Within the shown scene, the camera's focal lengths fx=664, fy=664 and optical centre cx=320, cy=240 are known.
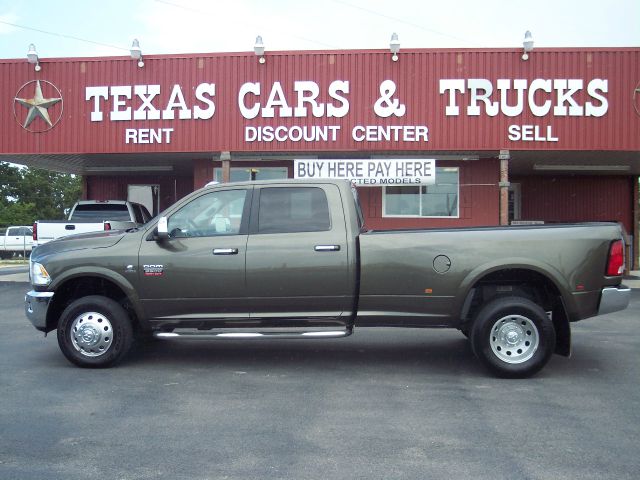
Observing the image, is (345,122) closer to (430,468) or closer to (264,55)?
(264,55)

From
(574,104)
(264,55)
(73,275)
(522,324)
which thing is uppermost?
(264,55)

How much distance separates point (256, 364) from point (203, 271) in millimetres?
1251

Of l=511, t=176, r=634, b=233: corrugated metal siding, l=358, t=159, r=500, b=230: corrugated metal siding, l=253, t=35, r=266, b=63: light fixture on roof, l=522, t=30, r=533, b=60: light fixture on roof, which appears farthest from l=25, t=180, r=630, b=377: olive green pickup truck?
l=511, t=176, r=634, b=233: corrugated metal siding

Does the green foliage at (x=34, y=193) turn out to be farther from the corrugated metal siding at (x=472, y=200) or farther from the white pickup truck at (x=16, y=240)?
the corrugated metal siding at (x=472, y=200)

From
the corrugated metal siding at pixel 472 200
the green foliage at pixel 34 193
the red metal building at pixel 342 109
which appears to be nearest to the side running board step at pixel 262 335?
the red metal building at pixel 342 109

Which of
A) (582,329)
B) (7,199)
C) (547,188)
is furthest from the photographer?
(7,199)

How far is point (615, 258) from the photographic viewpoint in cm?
643

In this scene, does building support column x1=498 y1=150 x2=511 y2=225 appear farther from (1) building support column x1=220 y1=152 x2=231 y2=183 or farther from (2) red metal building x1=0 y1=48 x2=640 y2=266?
(1) building support column x1=220 y1=152 x2=231 y2=183

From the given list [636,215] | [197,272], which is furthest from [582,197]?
[197,272]

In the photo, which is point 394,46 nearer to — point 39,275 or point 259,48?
point 259,48

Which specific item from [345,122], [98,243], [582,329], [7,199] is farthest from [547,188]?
[7,199]

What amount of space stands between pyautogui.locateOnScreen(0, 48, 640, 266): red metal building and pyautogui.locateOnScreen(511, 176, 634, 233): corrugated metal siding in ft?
12.1

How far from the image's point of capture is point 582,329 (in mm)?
9594

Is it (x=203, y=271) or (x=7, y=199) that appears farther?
(x=7, y=199)
